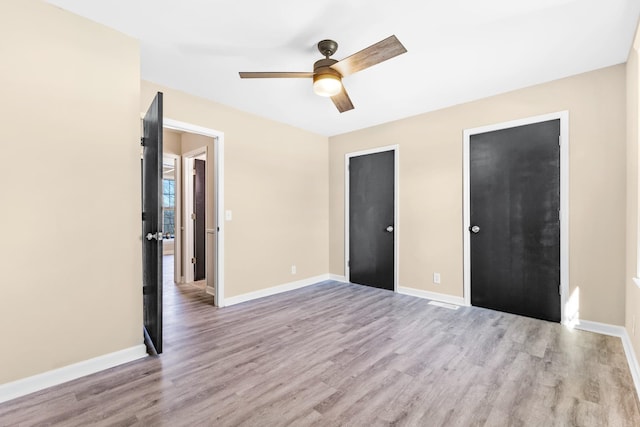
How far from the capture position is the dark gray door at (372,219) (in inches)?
172

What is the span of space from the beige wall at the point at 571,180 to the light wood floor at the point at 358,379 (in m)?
0.67

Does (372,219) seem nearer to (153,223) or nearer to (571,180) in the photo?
(571,180)

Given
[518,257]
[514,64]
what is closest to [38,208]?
[514,64]

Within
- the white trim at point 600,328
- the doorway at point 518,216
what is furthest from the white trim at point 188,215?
the white trim at point 600,328

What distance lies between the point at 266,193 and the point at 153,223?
6.39 feet

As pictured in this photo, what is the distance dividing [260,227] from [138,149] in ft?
6.53

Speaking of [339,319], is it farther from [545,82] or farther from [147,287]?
[545,82]

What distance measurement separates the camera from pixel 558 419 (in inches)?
64.4

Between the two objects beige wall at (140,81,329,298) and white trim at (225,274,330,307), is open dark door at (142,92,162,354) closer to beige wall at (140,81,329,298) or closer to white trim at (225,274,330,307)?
beige wall at (140,81,329,298)

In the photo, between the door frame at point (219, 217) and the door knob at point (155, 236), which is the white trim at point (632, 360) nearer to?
the door knob at point (155, 236)

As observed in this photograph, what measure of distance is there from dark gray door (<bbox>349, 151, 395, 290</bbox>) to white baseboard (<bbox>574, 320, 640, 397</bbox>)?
2104 mm

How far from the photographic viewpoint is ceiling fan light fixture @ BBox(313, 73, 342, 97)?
2.33 m

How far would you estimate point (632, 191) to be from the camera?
2385 mm

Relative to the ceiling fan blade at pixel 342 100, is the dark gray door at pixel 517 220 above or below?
below
